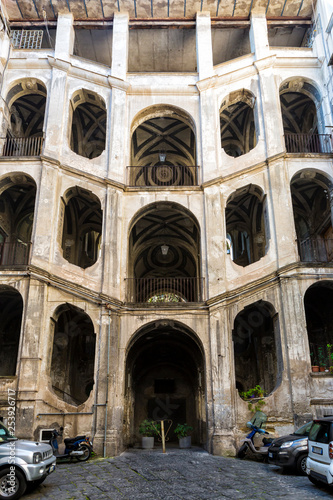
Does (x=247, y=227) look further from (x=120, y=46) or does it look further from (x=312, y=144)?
(x=120, y=46)

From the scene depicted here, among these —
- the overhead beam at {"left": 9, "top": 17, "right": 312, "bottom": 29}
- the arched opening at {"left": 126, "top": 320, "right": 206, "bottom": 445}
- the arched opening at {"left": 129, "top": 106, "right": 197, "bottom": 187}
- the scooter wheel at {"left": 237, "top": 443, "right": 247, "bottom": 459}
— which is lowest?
the scooter wheel at {"left": 237, "top": 443, "right": 247, "bottom": 459}

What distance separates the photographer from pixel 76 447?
478 inches

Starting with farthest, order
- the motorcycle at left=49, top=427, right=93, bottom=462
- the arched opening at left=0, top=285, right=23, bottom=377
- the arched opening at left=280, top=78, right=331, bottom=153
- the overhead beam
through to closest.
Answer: the overhead beam
the arched opening at left=0, top=285, right=23, bottom=377
the arched opening at left=280, top=78, right=331, bottom=153
the motorcycle at left=49, top=427, right=93, bottom=462

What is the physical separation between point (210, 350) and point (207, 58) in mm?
12731

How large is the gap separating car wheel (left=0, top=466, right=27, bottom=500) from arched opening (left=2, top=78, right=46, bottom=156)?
43.7 ft

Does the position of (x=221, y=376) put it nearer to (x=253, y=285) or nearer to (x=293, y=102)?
(x=253, y=285)

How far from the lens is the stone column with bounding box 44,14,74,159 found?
1692cm

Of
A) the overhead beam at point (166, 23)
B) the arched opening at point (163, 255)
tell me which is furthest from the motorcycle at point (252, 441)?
the overhead beam at point (166, 23)

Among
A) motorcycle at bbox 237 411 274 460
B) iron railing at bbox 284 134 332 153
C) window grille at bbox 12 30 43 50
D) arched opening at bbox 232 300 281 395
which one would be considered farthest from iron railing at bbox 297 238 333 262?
window grille at bbox 12 30 43 50

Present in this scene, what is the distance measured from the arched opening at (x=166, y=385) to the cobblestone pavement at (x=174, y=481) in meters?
6.74

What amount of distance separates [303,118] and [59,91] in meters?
11.7

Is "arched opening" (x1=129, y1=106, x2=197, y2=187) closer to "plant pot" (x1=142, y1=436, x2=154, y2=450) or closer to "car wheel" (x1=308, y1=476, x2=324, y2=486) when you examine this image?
"plant pot" (x1=142, y1=436, x2=154, y2=450)

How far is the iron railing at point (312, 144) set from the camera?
1748 cm

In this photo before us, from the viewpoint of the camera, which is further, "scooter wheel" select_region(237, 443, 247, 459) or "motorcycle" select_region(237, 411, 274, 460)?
"scooter wheel" select_region(237, 443, 247, 459)
